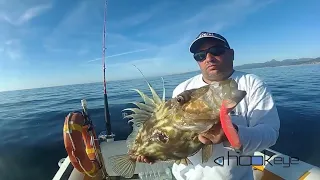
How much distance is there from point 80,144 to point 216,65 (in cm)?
321

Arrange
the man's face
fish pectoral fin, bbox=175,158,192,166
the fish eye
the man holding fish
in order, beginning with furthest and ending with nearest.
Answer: the man's face, fish pectoral fin, bbox=175,158,192,166, the fish eye, the man holding fish

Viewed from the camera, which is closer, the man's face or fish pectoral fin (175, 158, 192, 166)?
fish pectoral fin (175, 158, 192, 166)

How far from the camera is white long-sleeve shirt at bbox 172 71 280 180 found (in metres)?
2.84

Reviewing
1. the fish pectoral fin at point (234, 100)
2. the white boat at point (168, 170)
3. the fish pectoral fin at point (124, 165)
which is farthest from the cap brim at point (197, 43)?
the white boat at point (168, 170)

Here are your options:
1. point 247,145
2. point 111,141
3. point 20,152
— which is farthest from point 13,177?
point 247,145

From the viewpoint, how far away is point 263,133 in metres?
2.70

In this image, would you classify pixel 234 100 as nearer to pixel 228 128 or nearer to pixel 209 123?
pixel 228 128

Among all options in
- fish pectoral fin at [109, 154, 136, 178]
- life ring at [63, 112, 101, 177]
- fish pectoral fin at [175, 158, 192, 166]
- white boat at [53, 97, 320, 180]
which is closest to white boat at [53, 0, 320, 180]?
white boat at [53, 97, 320, 180]

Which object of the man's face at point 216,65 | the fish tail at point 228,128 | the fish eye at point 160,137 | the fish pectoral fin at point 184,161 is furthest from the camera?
the man's face at point 216,65

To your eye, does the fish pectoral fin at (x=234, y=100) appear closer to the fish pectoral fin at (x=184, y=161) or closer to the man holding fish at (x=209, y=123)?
the man holding fish at (x=209, y=123)

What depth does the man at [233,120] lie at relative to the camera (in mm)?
2572

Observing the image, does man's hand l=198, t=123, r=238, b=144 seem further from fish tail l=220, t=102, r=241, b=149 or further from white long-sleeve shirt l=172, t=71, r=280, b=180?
white long-sleeve shirt l=172, t=71, r=280, b=180

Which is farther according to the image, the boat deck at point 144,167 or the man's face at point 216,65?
the boat deck at point 144,167

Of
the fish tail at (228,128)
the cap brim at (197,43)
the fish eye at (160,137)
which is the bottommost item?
the fish eye at (160,137)
